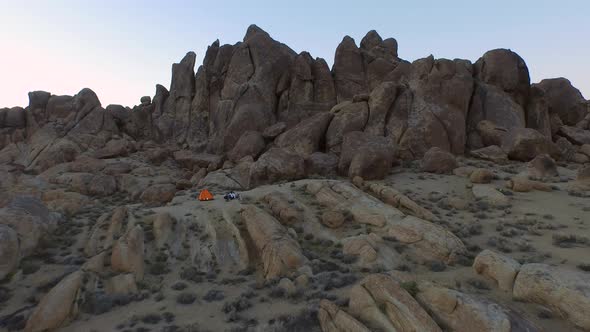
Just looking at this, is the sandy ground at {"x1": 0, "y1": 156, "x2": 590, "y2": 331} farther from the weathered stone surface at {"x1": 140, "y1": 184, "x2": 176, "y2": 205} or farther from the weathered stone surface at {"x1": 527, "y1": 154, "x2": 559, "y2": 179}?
the weathered stone surface at {"x1": 140, "y1": 184, "x2": 176, "y2": 205}

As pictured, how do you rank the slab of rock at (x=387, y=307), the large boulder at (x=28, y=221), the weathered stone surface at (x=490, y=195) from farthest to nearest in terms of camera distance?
the weathered stone surface at (x=490, y=195) → the large boulder at (x=28, y=221) → the slab of rock at (x=387, y=307)

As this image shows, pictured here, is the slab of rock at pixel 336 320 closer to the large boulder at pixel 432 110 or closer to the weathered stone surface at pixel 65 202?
the weathered stone surface at pixel 65 202

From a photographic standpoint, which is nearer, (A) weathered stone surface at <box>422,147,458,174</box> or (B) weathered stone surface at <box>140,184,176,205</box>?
(B) weathered stone surface at <box>140,184,176,205</box>

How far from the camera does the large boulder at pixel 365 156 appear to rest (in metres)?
31.7

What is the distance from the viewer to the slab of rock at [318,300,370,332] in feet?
37.5

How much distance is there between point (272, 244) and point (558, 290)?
1213 centimetres

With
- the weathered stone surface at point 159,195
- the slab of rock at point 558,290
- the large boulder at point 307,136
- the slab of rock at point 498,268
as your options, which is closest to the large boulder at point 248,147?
the large boulder at point 307,136

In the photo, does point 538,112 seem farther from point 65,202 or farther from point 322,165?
point 65,202

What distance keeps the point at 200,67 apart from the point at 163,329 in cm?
5031

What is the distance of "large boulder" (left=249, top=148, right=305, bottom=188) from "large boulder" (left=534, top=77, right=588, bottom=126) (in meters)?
38.5

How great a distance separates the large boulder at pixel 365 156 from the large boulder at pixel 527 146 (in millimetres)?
12028

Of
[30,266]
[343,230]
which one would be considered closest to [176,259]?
[30,266]

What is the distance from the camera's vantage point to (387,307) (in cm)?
1195

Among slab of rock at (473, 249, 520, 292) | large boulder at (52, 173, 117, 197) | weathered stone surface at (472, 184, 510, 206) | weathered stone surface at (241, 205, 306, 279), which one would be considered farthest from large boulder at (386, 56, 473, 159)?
large boulder at (52, 173, 117, 197)
